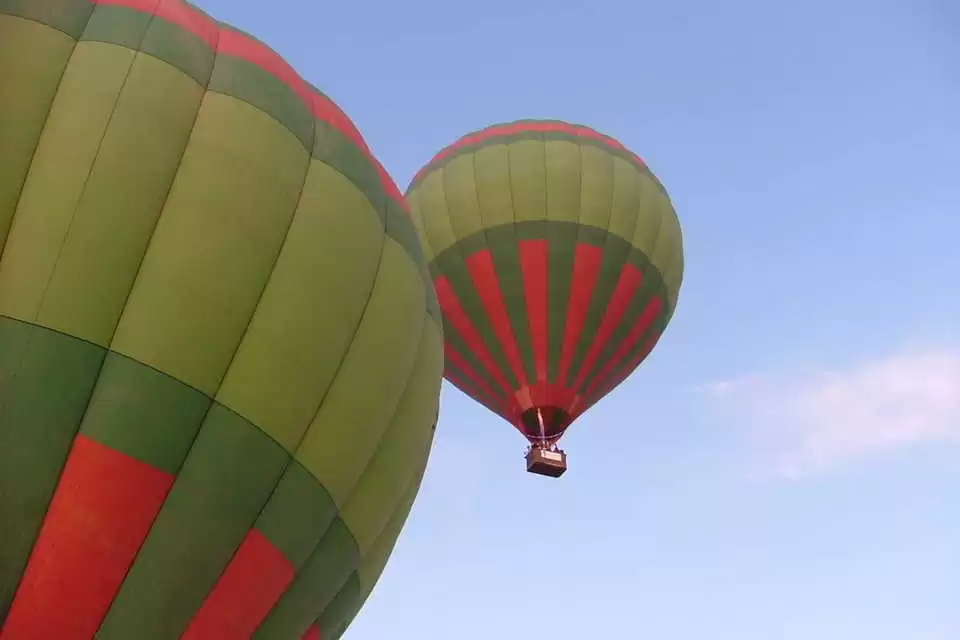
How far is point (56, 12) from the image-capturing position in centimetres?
501

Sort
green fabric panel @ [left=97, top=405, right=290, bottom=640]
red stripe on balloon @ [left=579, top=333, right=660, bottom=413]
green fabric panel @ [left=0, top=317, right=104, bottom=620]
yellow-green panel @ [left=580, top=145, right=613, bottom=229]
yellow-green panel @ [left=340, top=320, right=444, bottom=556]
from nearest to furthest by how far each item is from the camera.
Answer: green fabric panel @ [left=0, top=317, right=104, bottom=620]
green fabric panel @ [left=97, top=405, right=290, bottom=640]
yellow-green panel @ [left=340, top=320, right=444, bottom=556]
yellow-green panel @ [left=580, top=145, right=613, bottom=229]
red stripe on balloon @ [left=579, top=333, right=660, bottom=413]

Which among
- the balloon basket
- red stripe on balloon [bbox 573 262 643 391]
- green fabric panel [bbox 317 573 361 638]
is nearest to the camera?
green fabric panel [bbox 317 573 361 638]

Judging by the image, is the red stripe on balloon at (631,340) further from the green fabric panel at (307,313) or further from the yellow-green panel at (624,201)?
the green fabric panel at (307,313)

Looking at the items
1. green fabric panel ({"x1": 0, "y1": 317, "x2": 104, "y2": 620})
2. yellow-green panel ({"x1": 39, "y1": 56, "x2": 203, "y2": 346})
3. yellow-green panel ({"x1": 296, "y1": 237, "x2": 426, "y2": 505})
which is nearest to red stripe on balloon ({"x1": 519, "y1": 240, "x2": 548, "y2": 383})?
yellow-green panel ({"x1": 296, "y1": 237, "x2": 426, "y2": 505})

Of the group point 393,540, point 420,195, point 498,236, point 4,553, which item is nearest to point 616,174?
point 498,236

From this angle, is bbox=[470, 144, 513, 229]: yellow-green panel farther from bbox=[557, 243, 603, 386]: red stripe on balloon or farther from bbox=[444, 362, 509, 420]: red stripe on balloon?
bbox=[444, 362, 509, 420]: red stripe on balloon

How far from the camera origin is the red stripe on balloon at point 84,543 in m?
4.29

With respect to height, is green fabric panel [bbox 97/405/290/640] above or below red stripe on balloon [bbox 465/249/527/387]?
below

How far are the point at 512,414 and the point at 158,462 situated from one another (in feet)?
30.2

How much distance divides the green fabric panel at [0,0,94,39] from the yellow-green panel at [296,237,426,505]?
6.72 ft

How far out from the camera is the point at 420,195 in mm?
14352

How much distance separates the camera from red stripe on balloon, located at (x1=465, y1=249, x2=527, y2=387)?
1330 cm

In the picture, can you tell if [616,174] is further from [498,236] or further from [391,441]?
[391,441]

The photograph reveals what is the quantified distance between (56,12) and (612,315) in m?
9.44
